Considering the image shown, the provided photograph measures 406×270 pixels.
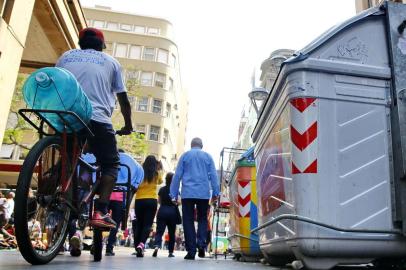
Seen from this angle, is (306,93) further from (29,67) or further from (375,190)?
(29,67)

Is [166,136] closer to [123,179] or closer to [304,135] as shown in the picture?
[123,179]

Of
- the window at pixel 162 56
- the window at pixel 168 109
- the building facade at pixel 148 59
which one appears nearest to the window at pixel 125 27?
the building facade at pixel 148 59

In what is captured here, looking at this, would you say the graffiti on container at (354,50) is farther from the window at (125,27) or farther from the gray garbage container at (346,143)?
the window at (125,27)

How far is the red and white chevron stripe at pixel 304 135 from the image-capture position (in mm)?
3439

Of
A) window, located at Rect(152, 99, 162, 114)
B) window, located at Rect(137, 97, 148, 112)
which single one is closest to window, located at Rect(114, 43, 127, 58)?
window, located at Rect(137, 97, 148, 112)

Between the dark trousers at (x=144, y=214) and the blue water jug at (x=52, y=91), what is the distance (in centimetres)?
462

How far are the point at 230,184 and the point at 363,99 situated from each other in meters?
5.05

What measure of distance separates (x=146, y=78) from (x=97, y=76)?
142 ft

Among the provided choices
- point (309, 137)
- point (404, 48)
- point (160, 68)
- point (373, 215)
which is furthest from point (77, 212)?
point (160, 68)

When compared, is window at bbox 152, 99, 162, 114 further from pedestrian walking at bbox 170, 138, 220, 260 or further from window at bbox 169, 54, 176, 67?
pedestrian walking at bbox 170, 138, 220, 260

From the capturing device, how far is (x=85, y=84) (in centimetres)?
413

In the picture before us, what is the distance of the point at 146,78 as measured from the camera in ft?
153

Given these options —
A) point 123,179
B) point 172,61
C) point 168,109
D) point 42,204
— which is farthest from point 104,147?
point 172,61

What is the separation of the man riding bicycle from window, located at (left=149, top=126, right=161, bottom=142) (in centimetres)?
4025
